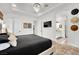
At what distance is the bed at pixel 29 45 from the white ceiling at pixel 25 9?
40 centimetres

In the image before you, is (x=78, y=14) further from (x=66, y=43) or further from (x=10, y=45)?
(x=10, y=45)

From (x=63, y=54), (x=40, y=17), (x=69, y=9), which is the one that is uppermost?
(x=69, y=9)

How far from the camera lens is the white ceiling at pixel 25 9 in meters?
1.57

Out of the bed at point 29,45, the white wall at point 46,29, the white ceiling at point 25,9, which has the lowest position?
the bed at point 29,45

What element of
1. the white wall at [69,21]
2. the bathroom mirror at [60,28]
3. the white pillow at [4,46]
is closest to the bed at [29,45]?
the white pillow at [4,46]

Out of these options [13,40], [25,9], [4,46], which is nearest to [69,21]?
[25,9]

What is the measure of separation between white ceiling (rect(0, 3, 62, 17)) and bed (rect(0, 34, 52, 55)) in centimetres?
40

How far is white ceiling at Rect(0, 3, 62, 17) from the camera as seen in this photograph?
5.15 ft

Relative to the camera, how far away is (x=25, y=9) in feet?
5.33

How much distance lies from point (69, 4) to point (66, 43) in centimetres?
68

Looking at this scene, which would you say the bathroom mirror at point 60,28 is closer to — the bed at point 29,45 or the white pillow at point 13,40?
the bed at point 29,45

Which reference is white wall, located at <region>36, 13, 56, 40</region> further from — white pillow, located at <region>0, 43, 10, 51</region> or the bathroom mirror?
white pillow, located at <region>0, 43, 10, 51</region>

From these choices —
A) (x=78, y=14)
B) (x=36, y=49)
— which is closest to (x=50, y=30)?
(x=36, y=49)

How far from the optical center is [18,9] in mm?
1614
